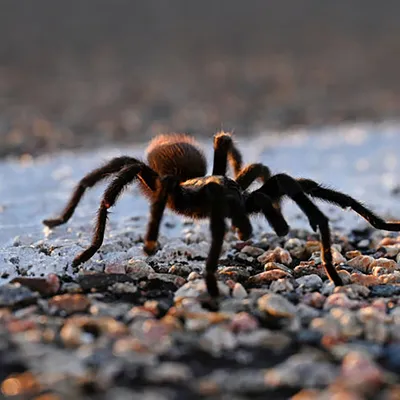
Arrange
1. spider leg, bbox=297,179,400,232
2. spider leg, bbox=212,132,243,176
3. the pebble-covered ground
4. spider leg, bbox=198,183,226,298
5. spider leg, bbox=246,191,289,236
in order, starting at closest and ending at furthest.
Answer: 1. the pebble-covered ground
2. spider leg, bbox=198,183,226,298
3. spider leg, bbox=246,191,289,236
4. spider leg, bbox=297,179,400,232
5. spider leg, bbox=212,132,243,176

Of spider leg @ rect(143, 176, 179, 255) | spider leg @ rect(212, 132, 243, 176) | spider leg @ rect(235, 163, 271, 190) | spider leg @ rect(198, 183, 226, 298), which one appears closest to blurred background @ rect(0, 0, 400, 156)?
spider leg @ rect(212, 132, 243, 176)

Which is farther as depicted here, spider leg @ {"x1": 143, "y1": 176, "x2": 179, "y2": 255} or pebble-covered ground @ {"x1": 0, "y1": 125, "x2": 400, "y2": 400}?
spider leg @ {"x1": 143, "y1": 176, "x2": 179, "y2": 255}

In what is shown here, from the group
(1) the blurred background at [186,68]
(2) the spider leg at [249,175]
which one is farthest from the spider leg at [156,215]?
(1) the blurred background at [186,68]

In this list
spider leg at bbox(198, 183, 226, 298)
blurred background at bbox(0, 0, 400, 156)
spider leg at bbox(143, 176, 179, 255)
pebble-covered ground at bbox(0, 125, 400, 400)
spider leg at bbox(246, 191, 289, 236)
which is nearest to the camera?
pebble-covered ground at bbox(0, 125, 400, 400)

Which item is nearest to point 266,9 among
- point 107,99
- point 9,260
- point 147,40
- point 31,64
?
point 147,40

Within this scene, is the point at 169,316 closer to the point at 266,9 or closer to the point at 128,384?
the point at 128,384

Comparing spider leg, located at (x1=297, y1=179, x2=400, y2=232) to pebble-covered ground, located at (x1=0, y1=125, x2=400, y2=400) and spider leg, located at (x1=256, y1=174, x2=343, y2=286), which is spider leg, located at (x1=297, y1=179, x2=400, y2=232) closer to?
spider leg, located at (x1=256, y1=174, x2=343, y2=286)
